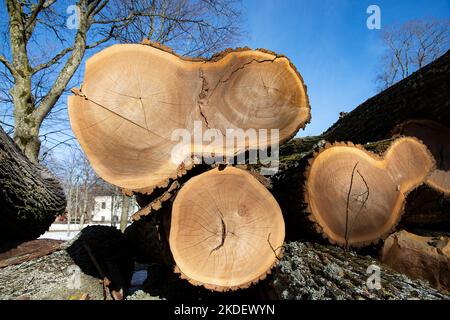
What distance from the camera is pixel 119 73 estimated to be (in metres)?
1.85

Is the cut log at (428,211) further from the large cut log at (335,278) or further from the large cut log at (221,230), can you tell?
the large cut log at (221,230)

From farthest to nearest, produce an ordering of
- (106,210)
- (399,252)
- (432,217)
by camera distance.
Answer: (106,210)
(432,217)
(399,252)

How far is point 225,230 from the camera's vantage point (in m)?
1.80

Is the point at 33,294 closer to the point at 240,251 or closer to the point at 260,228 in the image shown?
the point at 240,251

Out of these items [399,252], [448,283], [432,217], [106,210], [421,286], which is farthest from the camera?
[106,210]

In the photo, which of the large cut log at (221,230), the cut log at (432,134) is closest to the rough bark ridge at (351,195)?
the large cut log at (221,230)

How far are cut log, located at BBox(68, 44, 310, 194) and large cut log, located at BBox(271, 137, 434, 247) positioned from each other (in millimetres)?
308

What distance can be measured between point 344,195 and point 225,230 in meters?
0.83

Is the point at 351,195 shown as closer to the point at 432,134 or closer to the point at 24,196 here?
the point at 432,134

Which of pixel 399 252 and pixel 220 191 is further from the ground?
pixel 220 191

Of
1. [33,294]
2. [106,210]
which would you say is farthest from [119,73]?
[106,210]

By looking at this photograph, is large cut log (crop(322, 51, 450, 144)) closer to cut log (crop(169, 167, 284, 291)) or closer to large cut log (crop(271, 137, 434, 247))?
large cut log (crop(271, 137, 434, 247))

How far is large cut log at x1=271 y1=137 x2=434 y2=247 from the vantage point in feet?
6.47

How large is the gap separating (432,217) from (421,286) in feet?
3.74
